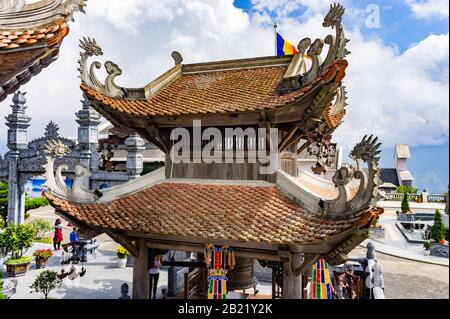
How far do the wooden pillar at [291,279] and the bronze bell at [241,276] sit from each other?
84.7 inches

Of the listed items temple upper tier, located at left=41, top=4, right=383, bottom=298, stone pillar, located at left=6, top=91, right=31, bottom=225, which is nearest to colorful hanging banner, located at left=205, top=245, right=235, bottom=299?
temple upper tier, located at left=41, top=4, right=383, bottom=298

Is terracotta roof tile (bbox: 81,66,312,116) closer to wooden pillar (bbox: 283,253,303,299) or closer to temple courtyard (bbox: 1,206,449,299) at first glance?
wooden pillar (bbox: 283,253,303,299)

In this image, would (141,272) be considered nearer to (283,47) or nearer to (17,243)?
(17,243)

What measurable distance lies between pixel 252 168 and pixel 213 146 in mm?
1315

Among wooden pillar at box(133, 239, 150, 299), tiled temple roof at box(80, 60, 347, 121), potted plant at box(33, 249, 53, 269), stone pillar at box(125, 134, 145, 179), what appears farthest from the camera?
stone pillar at box(125, 134, 145, 179)

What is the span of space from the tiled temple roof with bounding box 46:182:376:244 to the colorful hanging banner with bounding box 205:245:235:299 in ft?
2.45

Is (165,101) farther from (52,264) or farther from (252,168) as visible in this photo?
(52,264)

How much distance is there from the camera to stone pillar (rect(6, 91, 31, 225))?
18.2 m

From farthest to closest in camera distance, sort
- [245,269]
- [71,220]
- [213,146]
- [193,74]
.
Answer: [193,74], [245,269], [213,146], [71,220]

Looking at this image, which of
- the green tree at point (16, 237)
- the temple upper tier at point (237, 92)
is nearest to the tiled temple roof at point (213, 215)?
the temple upper tier at point (237, 92)

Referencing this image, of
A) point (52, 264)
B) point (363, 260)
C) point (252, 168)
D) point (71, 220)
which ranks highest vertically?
point (252, 168)

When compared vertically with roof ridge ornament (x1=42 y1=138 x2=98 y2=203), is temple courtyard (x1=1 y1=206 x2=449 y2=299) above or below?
below
